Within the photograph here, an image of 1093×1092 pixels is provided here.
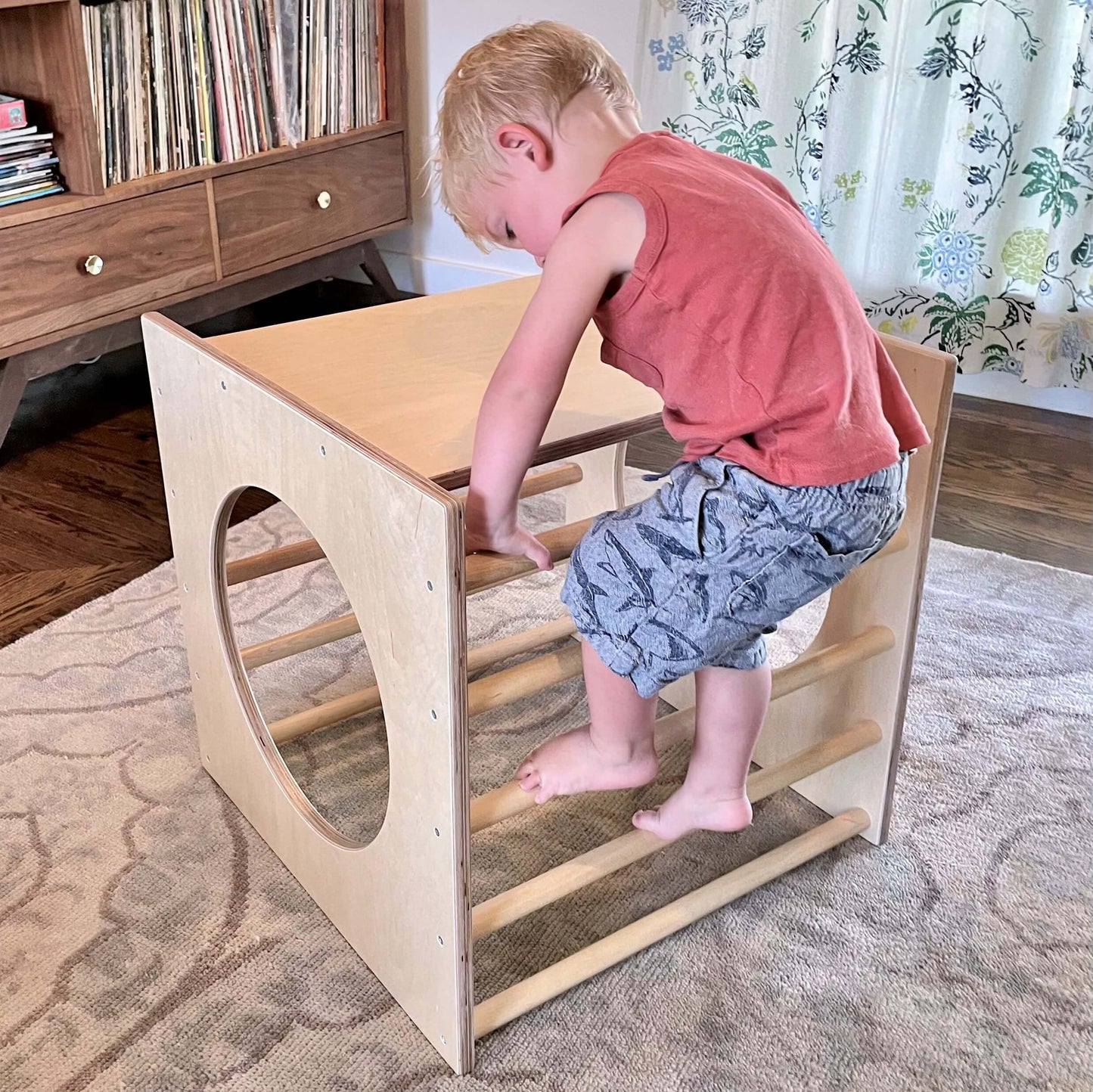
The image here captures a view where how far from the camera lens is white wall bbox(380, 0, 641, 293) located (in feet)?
7.77

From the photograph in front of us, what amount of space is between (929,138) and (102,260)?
1.43 m

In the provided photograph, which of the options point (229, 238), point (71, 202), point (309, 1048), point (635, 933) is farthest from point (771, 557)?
point (229, 238)

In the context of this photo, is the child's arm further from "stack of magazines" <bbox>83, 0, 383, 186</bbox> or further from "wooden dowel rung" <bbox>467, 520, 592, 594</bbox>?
"stack of magazines" <bbox>83, 0, 383, 186</bbox>

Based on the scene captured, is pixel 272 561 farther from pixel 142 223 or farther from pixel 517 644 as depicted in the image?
pixel 142 223

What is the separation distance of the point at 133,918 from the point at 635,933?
460 millimetres

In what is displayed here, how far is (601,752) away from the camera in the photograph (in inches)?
39.1

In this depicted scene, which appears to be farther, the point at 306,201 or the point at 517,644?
the point at 306,201

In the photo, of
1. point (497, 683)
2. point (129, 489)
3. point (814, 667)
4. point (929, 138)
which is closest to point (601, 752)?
point (497, 683)

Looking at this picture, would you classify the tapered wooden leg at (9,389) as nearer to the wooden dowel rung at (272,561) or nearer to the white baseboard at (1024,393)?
the wooden dowel rung at (272,561)

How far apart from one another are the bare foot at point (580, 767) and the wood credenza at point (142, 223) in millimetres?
1314

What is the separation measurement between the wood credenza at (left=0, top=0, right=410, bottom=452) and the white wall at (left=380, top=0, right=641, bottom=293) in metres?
0.15

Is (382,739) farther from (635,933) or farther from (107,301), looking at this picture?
(107,301)

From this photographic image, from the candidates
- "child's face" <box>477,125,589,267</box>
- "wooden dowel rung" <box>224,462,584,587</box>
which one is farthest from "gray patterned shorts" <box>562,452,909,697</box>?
"wooden dowel rung" <box>224,462,584,587</box>

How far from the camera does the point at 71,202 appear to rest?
1.90m
